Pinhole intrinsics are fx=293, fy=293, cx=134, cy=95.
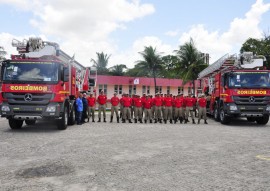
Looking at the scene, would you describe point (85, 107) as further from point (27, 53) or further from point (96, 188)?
point (96, 188)

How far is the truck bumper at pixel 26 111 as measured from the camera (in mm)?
10164

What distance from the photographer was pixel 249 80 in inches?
531

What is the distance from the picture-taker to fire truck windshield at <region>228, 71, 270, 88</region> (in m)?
13.4

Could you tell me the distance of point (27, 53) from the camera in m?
11.4

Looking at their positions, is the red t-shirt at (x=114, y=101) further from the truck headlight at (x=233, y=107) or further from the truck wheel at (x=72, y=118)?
the truck headlight at (x=233, y=107)

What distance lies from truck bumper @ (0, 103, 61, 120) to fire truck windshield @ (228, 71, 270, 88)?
27.1 ft

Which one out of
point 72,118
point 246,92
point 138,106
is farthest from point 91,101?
point 246,92

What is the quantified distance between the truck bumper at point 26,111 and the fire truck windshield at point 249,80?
826 centimetres


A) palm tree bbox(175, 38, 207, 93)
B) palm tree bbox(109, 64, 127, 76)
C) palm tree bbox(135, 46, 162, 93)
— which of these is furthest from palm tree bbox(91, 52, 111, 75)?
palm tree bbox(175, 38, 207, 93)

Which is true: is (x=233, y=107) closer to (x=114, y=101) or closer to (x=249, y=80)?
(x=249, y=80)

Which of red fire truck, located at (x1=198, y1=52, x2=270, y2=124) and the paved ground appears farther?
red fire truck, located at (x1=198, y1=52, x2=270, y2=124)

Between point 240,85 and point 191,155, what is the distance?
25.2ft

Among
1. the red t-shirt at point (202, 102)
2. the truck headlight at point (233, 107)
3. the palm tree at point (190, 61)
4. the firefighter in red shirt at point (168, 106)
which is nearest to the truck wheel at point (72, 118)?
the firefighter in red shirt at point (168, 106)

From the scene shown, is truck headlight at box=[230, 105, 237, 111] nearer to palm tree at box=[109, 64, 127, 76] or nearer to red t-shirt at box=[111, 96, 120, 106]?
red t-shirt at box=[111, 96, 120, 106]
